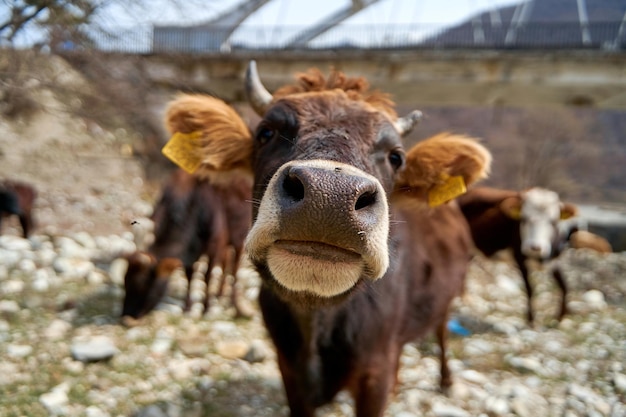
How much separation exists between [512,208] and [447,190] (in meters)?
4.66

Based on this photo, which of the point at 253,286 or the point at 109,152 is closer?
the point at 253,286

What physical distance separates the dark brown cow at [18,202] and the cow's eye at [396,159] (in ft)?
25.6

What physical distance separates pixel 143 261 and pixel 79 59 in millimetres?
2306

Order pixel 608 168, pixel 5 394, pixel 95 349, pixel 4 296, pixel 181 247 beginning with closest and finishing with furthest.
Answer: pixel 5 394
pixel 95 349
pixel 4 296
pixel 181 247
pixel 608 168

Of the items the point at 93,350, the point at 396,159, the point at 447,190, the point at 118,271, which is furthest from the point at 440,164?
the point at 118,271

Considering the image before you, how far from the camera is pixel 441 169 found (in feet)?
10.3

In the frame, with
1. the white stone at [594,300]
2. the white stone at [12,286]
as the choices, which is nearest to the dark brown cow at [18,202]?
the white stone at [12,286]

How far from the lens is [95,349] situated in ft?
13.9

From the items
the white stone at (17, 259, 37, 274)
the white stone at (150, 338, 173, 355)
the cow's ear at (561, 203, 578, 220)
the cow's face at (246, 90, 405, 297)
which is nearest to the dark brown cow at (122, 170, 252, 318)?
the white stone at (150, 338, 173, 355)

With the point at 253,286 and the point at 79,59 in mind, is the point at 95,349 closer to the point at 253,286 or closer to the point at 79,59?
the point at 79,59

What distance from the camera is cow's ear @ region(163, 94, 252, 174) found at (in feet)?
10.1

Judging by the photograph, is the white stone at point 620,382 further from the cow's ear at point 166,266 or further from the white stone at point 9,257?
the white stone at point 9,257

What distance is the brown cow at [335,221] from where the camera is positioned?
1.84 m

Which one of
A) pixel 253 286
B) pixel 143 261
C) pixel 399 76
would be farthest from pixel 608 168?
pixel 143 261
